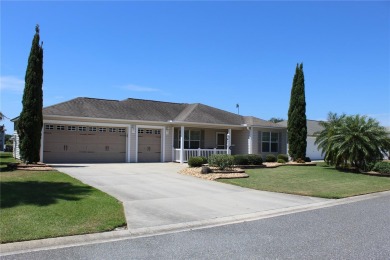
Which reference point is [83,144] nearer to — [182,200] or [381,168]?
[182,200]

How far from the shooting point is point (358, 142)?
2027 cm

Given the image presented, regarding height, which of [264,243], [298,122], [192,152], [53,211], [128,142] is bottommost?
[264,243]

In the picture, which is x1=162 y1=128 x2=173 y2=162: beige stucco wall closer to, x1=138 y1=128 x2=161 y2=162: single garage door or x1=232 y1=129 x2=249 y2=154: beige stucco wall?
x1=138 y1=128 x2=161 y2=162: single garage door

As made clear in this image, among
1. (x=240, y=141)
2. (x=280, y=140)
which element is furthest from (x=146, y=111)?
(x=280, y=140)

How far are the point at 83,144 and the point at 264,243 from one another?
1849cm

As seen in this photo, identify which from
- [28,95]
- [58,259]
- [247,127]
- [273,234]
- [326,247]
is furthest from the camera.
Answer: [247,127]

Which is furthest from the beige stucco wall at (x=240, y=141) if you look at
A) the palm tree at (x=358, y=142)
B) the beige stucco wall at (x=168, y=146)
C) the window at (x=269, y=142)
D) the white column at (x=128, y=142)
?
the white column at (x=128, y=142)

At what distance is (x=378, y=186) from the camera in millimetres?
15633

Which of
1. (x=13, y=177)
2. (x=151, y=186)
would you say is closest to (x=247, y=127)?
(x=151, y=186)

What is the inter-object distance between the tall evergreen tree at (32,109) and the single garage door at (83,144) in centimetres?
411

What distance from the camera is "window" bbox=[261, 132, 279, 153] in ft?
95.0

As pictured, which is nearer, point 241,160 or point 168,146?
point 241,160

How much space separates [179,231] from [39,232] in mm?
2589

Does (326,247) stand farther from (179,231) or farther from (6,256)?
(6,256)
